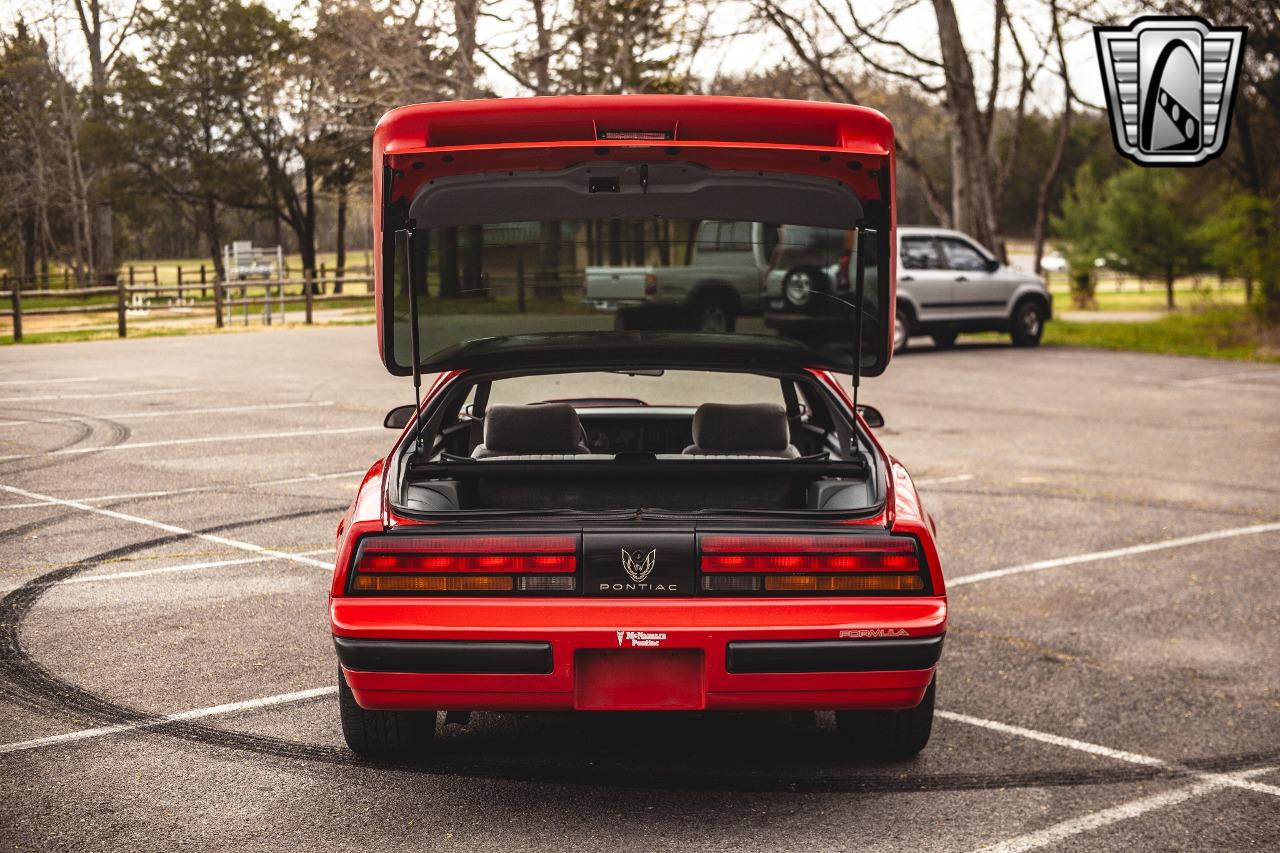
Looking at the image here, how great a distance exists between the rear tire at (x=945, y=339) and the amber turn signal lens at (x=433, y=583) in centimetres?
1761

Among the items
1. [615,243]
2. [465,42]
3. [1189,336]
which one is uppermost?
[465,42]

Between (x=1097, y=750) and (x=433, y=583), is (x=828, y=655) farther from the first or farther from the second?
(x=1097, y=750)

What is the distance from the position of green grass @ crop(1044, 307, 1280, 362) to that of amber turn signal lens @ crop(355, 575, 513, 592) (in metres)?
18.7

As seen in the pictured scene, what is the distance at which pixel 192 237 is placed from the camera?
73.4 metres

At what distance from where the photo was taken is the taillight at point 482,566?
11.7ft

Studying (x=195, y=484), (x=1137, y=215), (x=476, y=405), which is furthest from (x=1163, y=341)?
(x=1137, y=215)

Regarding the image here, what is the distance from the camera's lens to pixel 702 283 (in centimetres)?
515

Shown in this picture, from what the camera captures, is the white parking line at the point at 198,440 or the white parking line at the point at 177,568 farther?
the white parking line at the point at 198,440

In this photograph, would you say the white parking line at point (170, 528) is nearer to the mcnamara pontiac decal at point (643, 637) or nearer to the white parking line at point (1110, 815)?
the mcnamara pontiac decal at point (643, 637)

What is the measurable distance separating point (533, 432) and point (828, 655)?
53.2 inches

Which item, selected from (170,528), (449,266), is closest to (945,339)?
(170,528)

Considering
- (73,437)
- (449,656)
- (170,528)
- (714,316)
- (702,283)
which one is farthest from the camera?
(73,437)

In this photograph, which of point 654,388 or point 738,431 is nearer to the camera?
point 738,431

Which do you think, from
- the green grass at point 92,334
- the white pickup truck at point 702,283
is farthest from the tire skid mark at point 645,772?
the green grass at point 92,334
